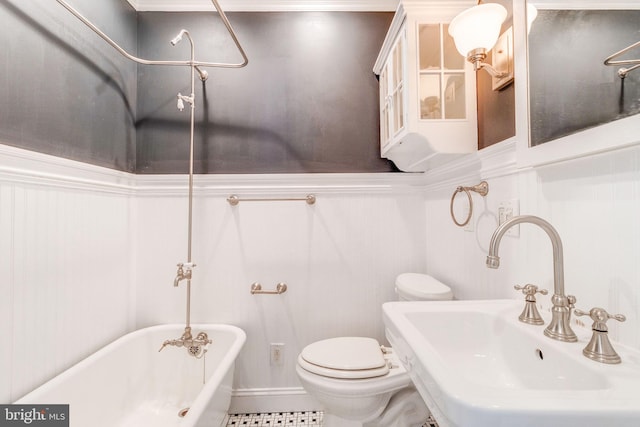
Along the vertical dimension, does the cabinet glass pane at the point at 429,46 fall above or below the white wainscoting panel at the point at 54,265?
above

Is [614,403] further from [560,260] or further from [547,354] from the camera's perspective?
[560,260]

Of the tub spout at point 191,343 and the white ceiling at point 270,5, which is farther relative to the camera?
the white ceiling at point 270,5

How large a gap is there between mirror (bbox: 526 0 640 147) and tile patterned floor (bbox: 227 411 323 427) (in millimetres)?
1804

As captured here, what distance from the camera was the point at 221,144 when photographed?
1.80 metres

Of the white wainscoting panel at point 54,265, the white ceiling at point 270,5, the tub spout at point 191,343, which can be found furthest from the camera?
the white ceiling at point 270,5

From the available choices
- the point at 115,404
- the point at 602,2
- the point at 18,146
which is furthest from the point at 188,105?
the point at 602,2

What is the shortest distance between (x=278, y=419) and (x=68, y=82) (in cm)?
212

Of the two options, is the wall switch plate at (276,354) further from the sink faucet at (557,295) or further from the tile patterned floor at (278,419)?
the sink faucet at (557,295)

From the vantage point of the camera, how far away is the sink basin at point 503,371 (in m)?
0.46

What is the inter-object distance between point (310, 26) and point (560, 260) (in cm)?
188

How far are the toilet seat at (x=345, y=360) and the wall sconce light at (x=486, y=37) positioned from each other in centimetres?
133

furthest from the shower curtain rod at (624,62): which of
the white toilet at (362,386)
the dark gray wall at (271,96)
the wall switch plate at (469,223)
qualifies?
the dark gray wall at (271,96)

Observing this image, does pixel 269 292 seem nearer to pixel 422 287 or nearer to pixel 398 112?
pixel 422 287

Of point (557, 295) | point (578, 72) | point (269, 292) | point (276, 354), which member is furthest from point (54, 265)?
point (578, 72)
